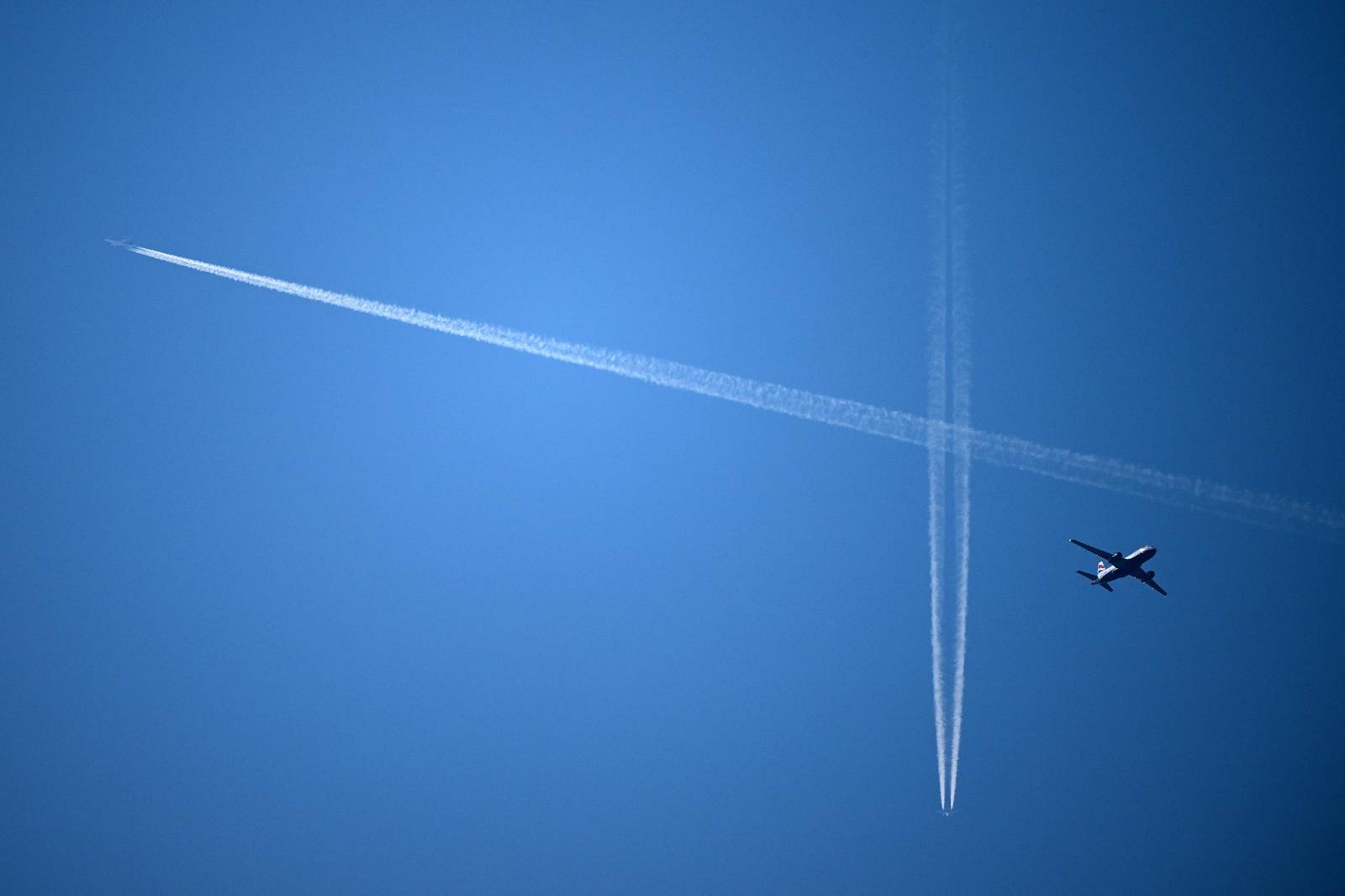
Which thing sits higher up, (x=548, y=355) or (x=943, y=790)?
(x=548, y=355)

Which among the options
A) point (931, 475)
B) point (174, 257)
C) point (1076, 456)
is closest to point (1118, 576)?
point (1076, 456)

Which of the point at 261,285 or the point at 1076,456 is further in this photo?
the point at 261,285

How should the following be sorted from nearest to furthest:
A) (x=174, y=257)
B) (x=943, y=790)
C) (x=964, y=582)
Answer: (x=964, y=582)
(x=943, y=790)
(x=174, y=257)

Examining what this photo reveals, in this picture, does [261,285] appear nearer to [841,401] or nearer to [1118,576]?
[841,401]

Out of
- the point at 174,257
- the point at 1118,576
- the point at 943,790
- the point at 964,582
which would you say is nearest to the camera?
the point at 1118,576

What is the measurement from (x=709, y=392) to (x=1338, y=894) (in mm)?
49543

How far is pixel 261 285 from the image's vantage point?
133 feet

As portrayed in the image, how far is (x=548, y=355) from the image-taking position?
34.3 m

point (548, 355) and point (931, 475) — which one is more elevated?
point (548, 355)

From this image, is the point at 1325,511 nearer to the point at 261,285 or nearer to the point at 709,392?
the point at 709,392

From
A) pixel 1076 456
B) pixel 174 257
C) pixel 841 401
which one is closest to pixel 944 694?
pixel 1076 456

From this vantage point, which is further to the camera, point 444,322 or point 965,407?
point 444,322

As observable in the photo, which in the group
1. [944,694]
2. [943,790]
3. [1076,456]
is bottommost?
[943,790]

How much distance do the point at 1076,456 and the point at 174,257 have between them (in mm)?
55131
